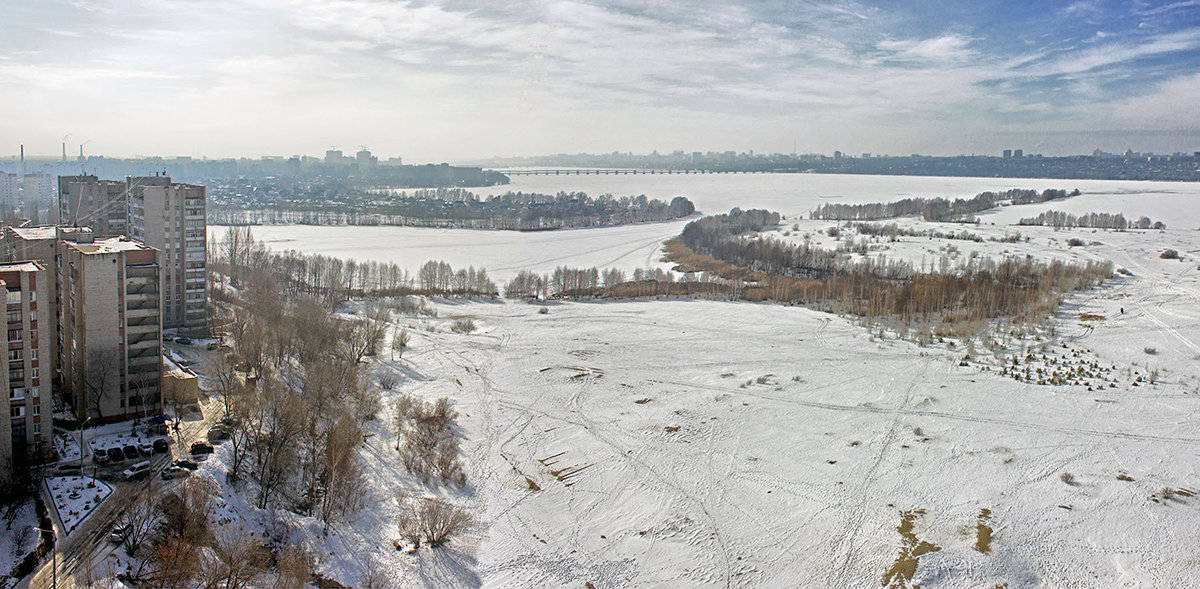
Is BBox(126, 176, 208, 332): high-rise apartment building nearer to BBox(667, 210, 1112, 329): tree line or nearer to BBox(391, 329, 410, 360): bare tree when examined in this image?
BBox(391, 329, 410, 360): bare tree

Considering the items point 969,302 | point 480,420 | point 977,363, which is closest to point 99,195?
point 480,420

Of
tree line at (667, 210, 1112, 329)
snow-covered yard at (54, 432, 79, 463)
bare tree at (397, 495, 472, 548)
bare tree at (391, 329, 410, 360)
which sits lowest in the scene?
bare tree at (397, 495, 472, 548)

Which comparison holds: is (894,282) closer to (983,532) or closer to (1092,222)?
(983,532)

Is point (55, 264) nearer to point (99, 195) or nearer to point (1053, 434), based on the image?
point (99, 195)

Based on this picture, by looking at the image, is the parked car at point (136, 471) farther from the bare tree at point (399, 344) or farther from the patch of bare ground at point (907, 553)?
the patch of bare ground at point (907, 553)

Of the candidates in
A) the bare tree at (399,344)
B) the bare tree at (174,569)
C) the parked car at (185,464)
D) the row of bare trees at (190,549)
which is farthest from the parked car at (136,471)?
the bare tree at (399,344)

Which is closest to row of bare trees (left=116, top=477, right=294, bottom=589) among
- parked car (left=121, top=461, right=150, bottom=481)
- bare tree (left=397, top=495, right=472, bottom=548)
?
parked car (left=121, top=461, right=150, bottom=481)
